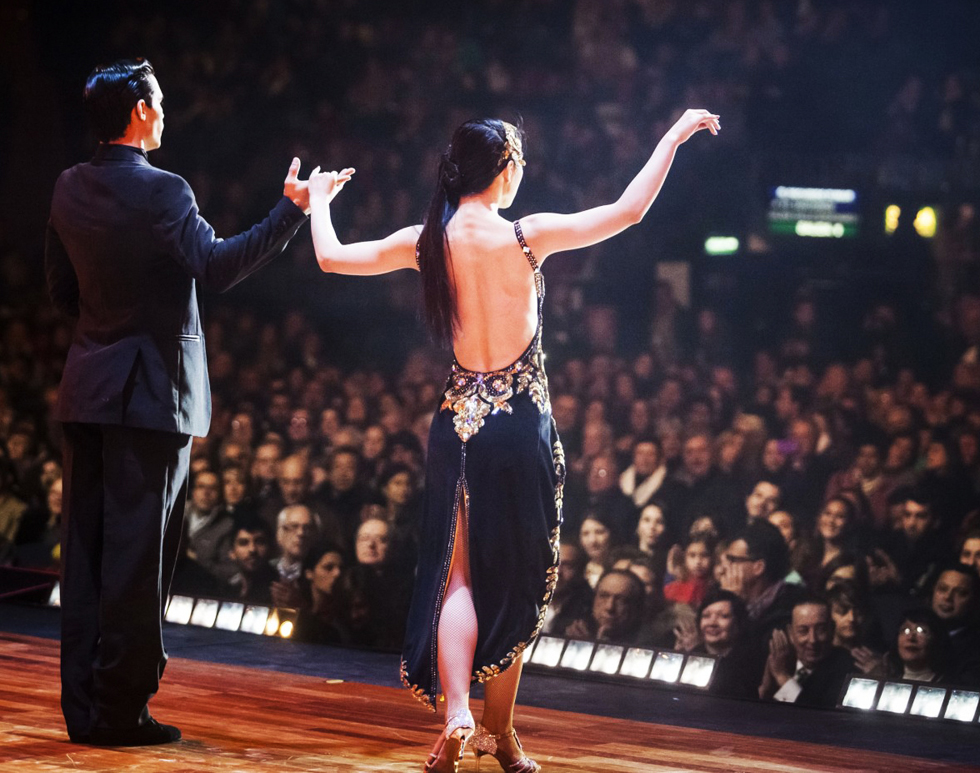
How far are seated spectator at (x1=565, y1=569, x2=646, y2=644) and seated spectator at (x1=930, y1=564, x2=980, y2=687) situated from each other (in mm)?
995

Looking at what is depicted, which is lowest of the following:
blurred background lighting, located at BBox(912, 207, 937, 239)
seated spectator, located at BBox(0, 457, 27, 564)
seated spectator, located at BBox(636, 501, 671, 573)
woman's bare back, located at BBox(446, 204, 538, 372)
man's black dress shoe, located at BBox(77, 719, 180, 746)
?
seated spectator, located at BBox(0, 457, 27, 564)

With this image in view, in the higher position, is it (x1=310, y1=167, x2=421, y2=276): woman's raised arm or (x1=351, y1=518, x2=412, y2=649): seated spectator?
(x1=310, y1=167, x2=421, y2=276): woman's raised arm

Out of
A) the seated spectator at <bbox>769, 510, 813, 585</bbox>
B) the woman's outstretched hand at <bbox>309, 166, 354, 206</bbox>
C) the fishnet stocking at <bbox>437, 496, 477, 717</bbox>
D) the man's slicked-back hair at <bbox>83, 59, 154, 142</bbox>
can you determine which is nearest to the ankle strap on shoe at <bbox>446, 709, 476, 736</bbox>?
the fishnet stocking at <bbox>437, 496, 477, 717</bbox>

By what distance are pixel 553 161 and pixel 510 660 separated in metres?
5.59

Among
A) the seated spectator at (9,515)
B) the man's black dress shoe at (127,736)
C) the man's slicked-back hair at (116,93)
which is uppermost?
the man's slicked-back hair at (116,93)

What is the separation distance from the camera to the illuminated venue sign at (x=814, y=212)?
7.27 metres

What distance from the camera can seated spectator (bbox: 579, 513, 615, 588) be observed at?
4.90 m

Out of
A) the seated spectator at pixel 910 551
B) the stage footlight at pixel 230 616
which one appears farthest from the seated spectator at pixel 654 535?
the stage footlight at pixel 230 616

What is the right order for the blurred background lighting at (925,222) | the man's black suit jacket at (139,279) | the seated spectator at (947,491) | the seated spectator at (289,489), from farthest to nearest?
the blurred background lighting at (925,222) < the seated spectator at (289,489) < the seated spectator at (947,491) < the man's black suit jacket at (139,279)

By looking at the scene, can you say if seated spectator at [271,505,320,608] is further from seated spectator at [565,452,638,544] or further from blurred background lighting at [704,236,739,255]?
blurred background lighting at [704,236,739,255]

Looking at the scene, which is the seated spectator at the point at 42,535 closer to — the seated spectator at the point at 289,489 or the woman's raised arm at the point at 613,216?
the seated spectator at the point at 289,489

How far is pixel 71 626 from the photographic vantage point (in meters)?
2.80

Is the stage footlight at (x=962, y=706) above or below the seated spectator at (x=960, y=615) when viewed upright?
below

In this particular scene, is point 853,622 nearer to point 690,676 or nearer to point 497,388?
point 690,676
